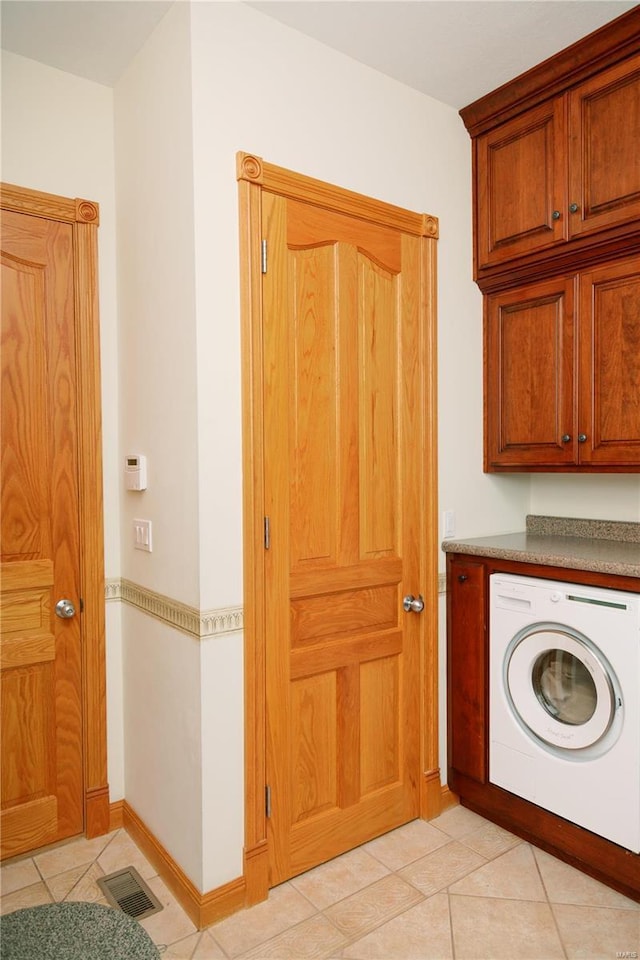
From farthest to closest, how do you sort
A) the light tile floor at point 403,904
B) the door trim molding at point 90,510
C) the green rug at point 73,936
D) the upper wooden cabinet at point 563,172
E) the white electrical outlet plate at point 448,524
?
the white electrical outlet plate at point 448,524 < the door trim molding at point 90,510 < the upper wooden cabinet at point 563,172 < the light tile floor at point 403,904 < the green rug at point 73,936

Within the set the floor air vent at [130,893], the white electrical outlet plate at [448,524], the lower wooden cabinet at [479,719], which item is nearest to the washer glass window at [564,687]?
the lower wooden cabinet at [479,719]

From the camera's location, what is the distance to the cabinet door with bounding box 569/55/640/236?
6.93 ft

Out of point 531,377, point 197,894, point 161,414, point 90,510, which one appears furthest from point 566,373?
point 197,894

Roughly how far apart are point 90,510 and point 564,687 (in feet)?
5.87

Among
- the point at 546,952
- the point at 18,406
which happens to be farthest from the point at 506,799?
the point at 18,406

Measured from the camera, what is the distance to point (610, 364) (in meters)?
2.27

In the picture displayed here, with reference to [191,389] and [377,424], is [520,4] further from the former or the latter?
[191,389]

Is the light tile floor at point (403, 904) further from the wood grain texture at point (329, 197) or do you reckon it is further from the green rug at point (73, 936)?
the wood grain texture at point (329, 197)

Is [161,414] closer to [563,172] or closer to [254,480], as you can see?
[254,480]

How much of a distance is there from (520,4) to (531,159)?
541 millimetres

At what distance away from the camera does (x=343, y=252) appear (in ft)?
7.07

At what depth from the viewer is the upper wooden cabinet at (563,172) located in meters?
2.13

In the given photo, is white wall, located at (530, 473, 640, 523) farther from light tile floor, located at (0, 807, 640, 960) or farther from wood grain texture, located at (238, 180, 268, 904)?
wood grain texture, located at (238, 180, 268, 904)

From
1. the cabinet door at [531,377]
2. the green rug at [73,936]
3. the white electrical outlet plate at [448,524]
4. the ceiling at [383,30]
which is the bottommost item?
the green rug at [73,936]
